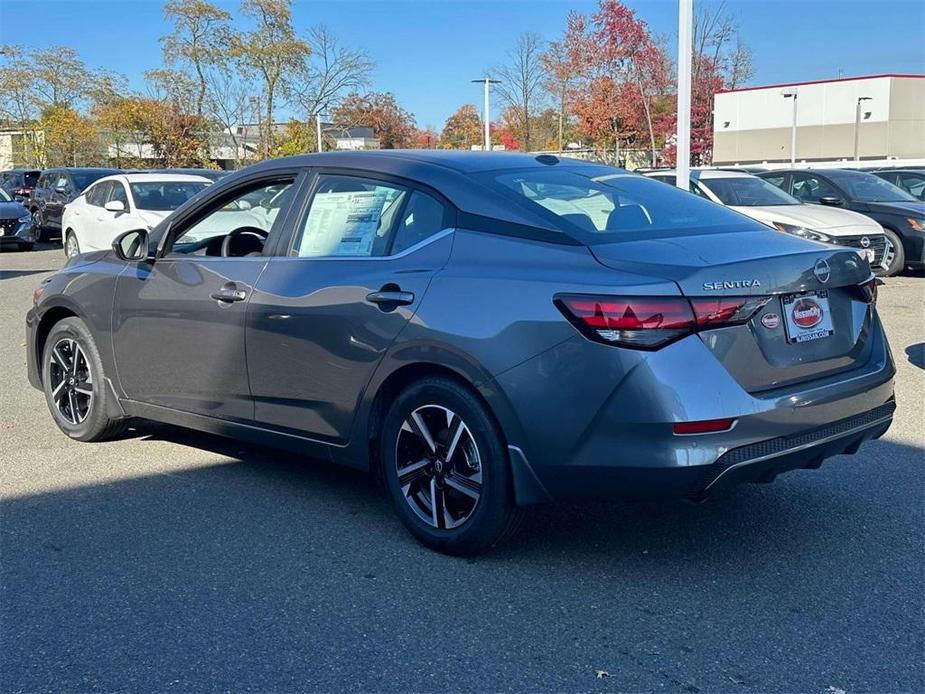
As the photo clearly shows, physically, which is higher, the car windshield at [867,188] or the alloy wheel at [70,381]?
the car windshield at [867,188]

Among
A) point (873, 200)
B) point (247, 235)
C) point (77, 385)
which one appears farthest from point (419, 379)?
point (873, 200)

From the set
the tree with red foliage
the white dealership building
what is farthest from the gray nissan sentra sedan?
the white dealership building

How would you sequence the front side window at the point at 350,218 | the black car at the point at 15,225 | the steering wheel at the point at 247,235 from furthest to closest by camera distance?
the black car at the point at 15,225, the steering wheel at the point at 247,235, the front side window at the point at 350,218

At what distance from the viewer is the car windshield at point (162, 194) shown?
50.1 feet

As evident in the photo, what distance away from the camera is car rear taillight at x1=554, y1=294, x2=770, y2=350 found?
136 inches

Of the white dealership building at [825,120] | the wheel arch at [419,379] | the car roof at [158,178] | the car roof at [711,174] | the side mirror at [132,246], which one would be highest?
the white dealership building at [825,120]

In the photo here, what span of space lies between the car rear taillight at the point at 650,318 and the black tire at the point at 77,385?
10.7ft

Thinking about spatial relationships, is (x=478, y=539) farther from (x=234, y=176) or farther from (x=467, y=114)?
(x=467, y=114)

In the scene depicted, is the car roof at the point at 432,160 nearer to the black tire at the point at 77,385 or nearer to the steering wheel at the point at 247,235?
the steering wheel at the point at 247,235

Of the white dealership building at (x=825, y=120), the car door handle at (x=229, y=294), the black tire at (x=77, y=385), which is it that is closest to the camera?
the car door handle at (x=229, y=294)

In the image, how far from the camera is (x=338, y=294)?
431 centimetres

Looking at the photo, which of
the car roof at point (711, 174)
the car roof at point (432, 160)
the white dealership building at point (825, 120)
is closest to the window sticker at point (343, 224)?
the car roof at point (432, 160)

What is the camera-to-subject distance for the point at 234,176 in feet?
16.3

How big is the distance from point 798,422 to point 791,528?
90cm
